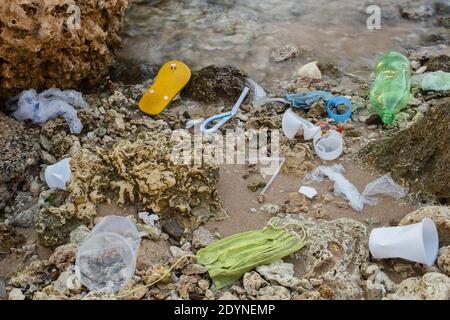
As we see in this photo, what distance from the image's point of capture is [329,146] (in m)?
4.86

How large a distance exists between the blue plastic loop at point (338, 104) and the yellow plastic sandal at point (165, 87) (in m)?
1.50

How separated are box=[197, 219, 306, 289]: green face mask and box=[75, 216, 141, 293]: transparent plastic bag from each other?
1.55 ft

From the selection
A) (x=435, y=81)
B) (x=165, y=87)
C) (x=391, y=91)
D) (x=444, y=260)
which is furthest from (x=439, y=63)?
(x=444, y=260)

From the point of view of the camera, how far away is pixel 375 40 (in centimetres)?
685

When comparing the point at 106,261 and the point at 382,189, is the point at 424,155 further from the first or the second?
the point at 106,261

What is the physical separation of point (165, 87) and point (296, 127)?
4.94ft

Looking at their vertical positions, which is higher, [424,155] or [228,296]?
[424,155]

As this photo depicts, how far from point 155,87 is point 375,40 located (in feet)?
9.42

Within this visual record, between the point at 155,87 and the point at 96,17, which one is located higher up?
the point at 96,17

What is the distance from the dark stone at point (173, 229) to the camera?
13.2 feet

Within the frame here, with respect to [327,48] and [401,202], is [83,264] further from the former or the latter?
[327,48]

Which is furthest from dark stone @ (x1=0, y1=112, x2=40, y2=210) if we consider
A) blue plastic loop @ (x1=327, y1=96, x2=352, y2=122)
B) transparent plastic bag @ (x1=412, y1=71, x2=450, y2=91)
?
transparent plastic bag @ (x1=412, y1=71, x2=450, y2=91)

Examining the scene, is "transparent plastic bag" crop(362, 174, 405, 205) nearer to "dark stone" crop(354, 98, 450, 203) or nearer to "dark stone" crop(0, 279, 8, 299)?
"dark stone" crop(354, 98, 450, 203)
